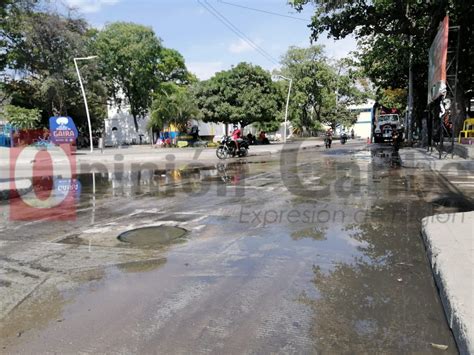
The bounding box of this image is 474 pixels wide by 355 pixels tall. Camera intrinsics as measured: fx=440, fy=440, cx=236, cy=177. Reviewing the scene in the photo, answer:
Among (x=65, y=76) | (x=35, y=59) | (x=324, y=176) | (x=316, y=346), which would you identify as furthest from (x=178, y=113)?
(x=316, y=346)

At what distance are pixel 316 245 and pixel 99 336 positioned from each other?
3.38 meters

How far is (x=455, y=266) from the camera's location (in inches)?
174

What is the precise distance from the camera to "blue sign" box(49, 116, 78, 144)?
2891 centimetres

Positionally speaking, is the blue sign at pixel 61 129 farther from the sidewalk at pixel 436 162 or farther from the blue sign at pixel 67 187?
the sidewalk at pixel 436 162

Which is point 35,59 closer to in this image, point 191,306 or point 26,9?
point 26,9

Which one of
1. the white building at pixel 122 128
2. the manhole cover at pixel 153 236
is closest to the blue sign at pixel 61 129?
the manhole cover at pixel 153 236

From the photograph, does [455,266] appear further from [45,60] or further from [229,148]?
[45,60]

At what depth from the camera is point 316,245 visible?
6.08 metres

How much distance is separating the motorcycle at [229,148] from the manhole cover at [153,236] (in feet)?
60.1

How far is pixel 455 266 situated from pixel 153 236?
4201 millimetres

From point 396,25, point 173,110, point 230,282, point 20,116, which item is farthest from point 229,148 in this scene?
point 230,282

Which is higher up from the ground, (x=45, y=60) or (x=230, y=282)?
(x=45, y=60)

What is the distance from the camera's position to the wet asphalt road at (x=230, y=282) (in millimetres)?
3482

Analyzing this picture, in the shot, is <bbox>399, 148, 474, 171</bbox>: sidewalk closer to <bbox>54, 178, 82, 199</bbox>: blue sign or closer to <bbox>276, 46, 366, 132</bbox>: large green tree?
<bbox>54, 178, 82, 199</bbox>: blue sign
